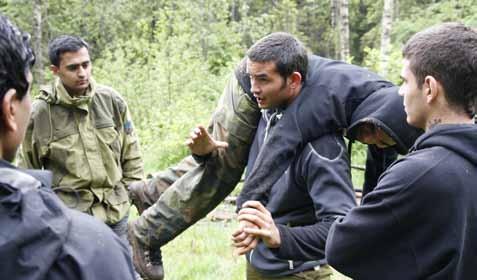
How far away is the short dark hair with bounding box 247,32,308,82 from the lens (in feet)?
10.2

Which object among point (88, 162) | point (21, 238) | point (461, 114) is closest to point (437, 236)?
point (461, 114)

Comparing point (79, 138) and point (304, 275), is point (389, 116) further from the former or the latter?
point (79, 138)

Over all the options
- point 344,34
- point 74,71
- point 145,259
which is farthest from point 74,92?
point 344,34

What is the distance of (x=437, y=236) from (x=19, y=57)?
1509 mm

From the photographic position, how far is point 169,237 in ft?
12.8

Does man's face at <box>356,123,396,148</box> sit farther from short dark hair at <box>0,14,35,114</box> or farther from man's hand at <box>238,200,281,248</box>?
short dark hair at <box>0,14,35,114</box>

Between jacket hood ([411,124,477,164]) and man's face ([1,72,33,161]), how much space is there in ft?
4.60

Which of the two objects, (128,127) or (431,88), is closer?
(431,88)

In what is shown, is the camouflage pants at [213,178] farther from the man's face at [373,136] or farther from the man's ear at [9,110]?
the man's ear at [9,110]

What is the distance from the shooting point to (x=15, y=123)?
142 cm

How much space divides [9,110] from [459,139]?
1506 mm

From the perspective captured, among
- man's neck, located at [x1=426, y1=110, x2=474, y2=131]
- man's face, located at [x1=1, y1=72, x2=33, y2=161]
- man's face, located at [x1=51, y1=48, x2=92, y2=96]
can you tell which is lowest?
man's face, located at [x1=51, y1=48, x2=92, y2=96]

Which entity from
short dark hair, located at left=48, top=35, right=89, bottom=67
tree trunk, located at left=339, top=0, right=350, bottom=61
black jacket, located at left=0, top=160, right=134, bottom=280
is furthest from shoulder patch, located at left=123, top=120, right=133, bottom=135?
A: tree trunk, located at left=339, top=0, right=350, bottom=61

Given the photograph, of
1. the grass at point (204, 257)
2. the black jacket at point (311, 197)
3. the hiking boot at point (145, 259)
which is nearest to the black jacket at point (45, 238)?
the black jacket at point (311, 197)
